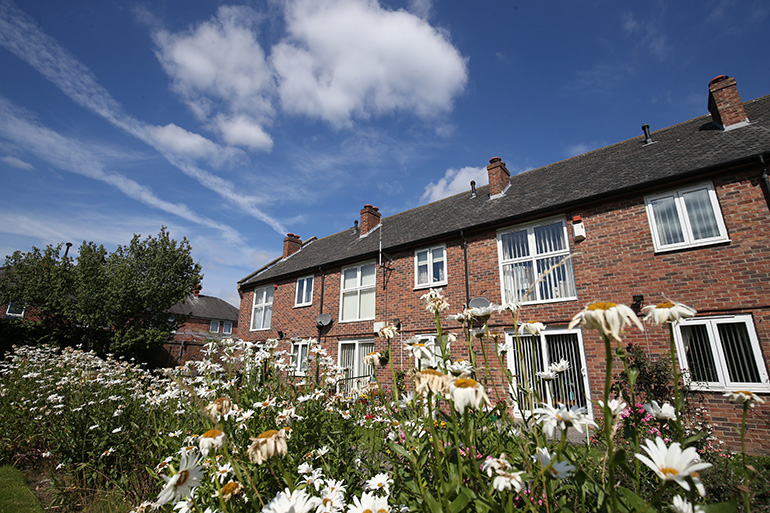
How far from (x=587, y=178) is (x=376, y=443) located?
9.56 metres

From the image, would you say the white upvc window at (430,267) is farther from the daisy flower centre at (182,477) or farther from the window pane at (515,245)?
the daisy flower centre at (182,477)

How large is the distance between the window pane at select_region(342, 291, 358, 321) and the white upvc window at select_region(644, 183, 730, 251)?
9231 mm

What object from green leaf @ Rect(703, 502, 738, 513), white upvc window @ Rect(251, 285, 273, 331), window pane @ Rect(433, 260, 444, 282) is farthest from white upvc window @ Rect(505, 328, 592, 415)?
white upvc window @ Rect(251, 285, 273, 331)

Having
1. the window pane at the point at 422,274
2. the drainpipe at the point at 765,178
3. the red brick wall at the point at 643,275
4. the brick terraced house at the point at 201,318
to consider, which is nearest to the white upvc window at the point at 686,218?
the red brick wall at the point at 643,275

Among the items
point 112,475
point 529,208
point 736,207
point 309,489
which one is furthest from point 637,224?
point 112,475

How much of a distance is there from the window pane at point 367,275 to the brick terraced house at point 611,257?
0.06 metres

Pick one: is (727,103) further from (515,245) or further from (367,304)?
(367,304)

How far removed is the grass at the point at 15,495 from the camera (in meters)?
4.09

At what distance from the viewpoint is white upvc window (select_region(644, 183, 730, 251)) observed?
7.36m

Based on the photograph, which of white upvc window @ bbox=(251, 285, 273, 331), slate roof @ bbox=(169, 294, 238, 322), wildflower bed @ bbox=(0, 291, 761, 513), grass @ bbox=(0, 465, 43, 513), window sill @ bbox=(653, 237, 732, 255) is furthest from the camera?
slate roof @ bbox=(169, 294, 238, 322)

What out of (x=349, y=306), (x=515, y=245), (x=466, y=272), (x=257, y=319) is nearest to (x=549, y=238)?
(x=515, y=245)

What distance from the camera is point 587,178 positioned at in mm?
10070

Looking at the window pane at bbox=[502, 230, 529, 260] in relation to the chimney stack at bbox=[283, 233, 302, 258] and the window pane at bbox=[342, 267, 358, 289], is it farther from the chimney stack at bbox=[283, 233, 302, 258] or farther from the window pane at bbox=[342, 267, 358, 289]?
the chimney stack at bbox=[283, 233, 302, 258]

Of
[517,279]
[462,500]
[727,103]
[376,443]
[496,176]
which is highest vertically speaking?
[727,103]
